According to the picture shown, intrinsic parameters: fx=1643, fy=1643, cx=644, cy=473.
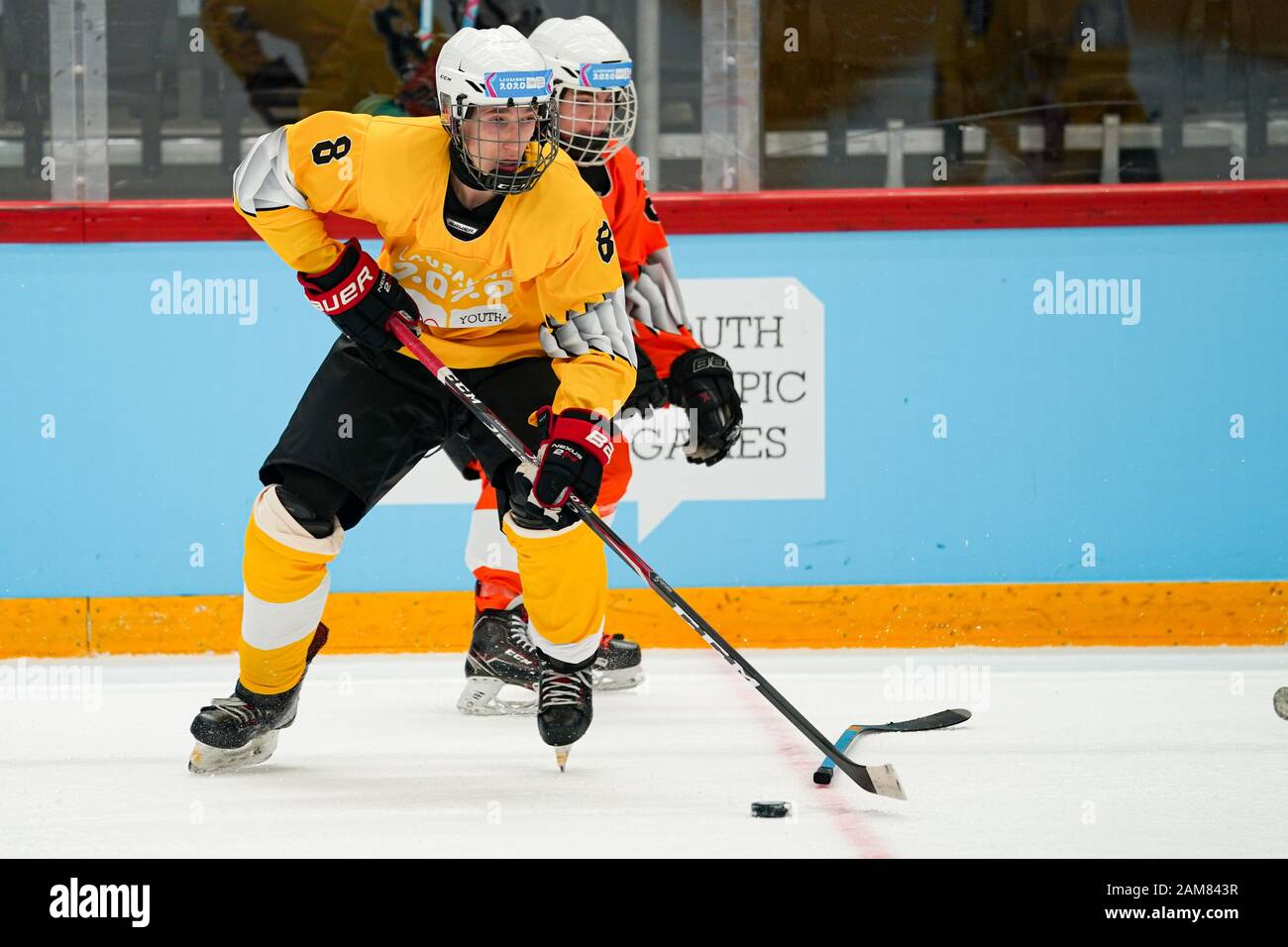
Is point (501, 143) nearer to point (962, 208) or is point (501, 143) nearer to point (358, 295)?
point (358, 295)

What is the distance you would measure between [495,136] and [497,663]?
1.40 metres

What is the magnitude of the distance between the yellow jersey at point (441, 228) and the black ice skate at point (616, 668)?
1.30 metres

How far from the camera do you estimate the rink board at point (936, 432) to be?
4723 millimetres

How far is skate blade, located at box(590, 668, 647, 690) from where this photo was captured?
414 cm

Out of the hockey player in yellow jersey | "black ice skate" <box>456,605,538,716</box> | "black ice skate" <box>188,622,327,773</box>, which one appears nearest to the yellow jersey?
the hockey player in yellow jersey

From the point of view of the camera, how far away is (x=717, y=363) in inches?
156

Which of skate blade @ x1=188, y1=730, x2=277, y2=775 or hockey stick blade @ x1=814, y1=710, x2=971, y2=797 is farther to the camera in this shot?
hockey stick blade @ x1=814, y1=710, x2=971, y2=797

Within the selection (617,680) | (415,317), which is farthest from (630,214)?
(617,680)

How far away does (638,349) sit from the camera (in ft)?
13.2

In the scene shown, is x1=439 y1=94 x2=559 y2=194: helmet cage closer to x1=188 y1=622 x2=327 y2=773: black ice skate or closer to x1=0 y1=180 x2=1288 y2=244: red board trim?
x1=188 y1=622 x2=327 y2=773: black ice skate

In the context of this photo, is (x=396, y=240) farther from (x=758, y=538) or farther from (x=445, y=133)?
(x=758, y=538)

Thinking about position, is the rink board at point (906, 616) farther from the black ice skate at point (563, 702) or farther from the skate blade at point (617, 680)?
the black ice skate at point (563, 702)

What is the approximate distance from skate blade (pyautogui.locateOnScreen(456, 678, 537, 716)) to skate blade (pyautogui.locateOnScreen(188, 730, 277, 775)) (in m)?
0.77

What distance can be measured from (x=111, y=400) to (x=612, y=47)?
6.33ft
